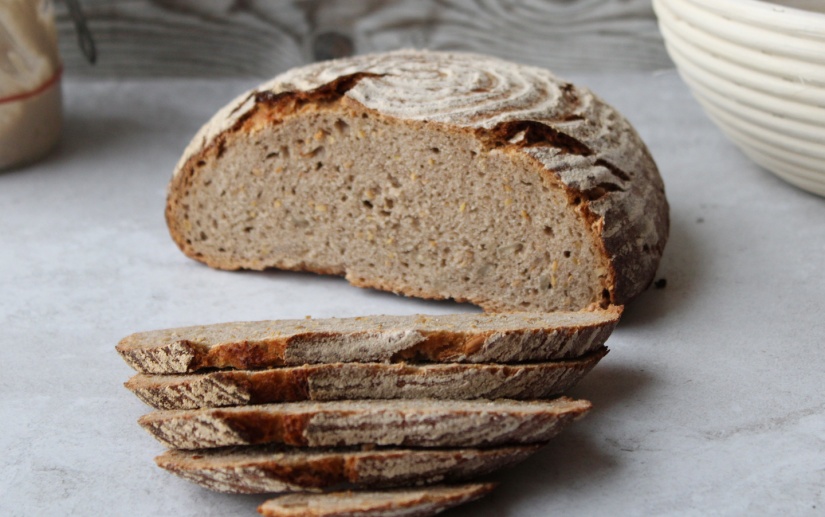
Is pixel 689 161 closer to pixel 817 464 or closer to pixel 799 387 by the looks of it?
pixel 799 387

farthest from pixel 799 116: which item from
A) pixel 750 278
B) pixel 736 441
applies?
pixel 736 441

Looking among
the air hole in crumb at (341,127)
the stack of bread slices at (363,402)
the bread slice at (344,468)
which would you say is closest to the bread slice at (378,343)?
the stack of bread slices at (363,402)

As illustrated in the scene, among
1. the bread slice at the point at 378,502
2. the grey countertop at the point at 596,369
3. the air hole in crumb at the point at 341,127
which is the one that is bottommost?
the grey countertop at the point at 596,369

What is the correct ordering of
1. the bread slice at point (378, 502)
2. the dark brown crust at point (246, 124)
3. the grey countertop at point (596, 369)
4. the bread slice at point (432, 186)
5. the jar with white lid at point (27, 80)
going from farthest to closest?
the jar with white lid at point (27, 80) → the dark brown crust at point (246, 124) → the bread slice at point (432, 186) → the grey countertop at point (596, 369) → the bread slice at point (378, 502)

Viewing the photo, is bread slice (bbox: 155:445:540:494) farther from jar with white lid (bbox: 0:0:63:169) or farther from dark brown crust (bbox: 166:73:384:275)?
jar with white lid (bbox: 0:0:63:169)

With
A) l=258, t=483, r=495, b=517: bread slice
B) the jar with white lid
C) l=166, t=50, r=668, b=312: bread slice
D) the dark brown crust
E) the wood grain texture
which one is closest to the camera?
l=258, t=483, r=495, b=517: bread slice

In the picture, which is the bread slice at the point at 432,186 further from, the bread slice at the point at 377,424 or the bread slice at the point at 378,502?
the bread slice at the point at 378,502

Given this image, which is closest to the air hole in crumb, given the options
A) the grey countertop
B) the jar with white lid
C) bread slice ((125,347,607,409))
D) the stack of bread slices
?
the grey countertop

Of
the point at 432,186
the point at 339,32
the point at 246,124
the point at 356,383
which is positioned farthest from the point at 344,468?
the point at 339,32
